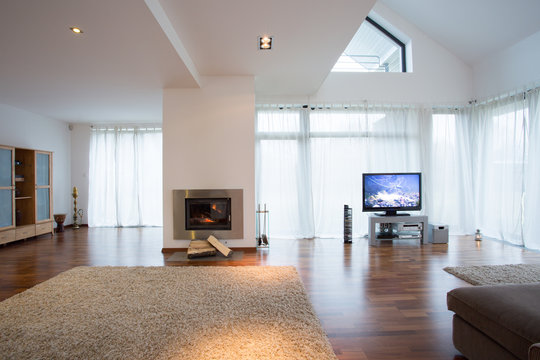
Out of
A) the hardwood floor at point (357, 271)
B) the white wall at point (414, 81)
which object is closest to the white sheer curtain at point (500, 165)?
the hardwood floor at point (357, 271)

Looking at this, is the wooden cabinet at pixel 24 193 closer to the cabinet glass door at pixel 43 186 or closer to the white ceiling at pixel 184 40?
the cabinet glass door at pixel 43 186

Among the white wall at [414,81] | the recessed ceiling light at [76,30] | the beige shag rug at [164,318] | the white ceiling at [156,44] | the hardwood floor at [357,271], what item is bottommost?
the hardwood floor at [357,271]

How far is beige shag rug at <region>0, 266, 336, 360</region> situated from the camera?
5.70 ft

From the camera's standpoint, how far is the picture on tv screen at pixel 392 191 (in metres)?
4.86

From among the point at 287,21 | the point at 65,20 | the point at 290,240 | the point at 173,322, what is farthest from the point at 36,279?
the point at 287,21

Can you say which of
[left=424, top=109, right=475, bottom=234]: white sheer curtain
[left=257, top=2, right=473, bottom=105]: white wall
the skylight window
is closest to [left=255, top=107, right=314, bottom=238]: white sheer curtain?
[left=257, top=2, right=473, bottom=105]: white wall

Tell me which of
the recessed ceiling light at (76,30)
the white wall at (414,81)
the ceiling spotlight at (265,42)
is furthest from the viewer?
the white wall at (414,81)

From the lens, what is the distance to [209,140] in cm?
424

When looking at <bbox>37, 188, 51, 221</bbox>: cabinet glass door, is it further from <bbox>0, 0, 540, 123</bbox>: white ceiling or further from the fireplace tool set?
the fireplace tool set

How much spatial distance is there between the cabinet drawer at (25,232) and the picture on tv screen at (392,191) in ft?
19.8

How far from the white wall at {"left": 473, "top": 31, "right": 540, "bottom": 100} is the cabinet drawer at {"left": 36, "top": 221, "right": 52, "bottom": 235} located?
8.62 meters

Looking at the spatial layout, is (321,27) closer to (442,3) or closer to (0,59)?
(442,3)

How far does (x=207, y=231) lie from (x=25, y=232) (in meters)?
3.52

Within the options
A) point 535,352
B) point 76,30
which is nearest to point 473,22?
point 535,352
